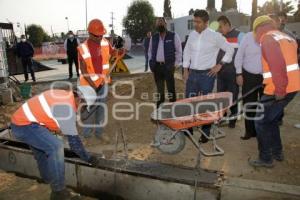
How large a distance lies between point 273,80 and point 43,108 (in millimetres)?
2724

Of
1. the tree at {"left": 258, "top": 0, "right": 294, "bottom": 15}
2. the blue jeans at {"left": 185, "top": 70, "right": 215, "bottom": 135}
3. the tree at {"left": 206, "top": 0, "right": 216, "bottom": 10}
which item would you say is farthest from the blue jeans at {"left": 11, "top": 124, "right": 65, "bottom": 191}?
the tree at {"left": 258, "top": 0, "right": 294, "bottom": 15}

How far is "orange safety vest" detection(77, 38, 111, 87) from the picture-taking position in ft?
18.2

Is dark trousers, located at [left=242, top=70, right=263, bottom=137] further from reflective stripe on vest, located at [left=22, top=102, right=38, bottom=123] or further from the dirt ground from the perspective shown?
reflective stripe on vest, located at [left=22, top=102, right=38, bottom=123]

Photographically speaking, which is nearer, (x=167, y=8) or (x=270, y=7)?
(x=270, y=7)

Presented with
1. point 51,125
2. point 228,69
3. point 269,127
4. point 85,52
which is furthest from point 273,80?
point 85,52

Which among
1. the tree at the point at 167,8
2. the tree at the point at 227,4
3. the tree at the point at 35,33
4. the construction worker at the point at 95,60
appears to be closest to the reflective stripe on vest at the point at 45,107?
the construction worker at the point at 95,60

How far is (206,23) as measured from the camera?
536cm

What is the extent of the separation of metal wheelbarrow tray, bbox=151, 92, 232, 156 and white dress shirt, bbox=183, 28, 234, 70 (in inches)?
26.9

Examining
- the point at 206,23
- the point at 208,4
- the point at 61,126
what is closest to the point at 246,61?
the point at 206,23

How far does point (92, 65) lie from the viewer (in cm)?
564

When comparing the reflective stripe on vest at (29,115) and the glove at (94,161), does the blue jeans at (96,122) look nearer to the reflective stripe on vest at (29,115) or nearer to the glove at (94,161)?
the glove at (94,161)

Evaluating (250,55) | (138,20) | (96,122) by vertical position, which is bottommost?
(96,122)

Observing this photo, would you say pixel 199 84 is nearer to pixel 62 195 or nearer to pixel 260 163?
pixel 260 163

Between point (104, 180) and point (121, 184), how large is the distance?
0.24 meters
